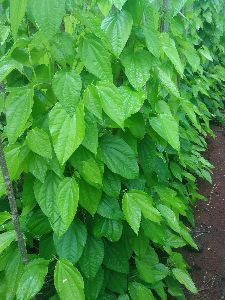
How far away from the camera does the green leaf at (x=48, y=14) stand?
90cm

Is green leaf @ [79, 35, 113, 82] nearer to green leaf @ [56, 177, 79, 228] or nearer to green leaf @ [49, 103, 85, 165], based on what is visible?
green leaf @ [49, 103, 85, 165]

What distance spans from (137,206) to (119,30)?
2.27 ft

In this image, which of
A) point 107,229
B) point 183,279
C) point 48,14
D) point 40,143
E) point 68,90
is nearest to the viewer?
point 48,14

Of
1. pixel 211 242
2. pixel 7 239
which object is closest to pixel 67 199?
pixel 7 239

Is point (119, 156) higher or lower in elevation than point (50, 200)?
higher

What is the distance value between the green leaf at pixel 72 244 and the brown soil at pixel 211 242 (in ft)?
4.42

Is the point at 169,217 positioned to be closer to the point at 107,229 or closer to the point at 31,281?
the point at 107,229

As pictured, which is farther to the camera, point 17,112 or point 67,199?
point 67,199

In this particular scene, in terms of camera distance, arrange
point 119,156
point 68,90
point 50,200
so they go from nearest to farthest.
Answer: point 68,90 < point 50,200 < point 119,156

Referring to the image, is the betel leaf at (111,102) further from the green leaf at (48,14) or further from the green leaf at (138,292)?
the green leaf at (138,292)

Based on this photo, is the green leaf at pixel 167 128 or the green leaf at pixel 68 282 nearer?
the green leaf at pixel 68 282

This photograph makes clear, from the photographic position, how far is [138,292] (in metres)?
1.85

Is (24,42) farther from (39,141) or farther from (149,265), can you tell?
(149,265)

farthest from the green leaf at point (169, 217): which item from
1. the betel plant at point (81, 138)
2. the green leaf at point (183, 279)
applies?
the green leaf at point (183, 279)
